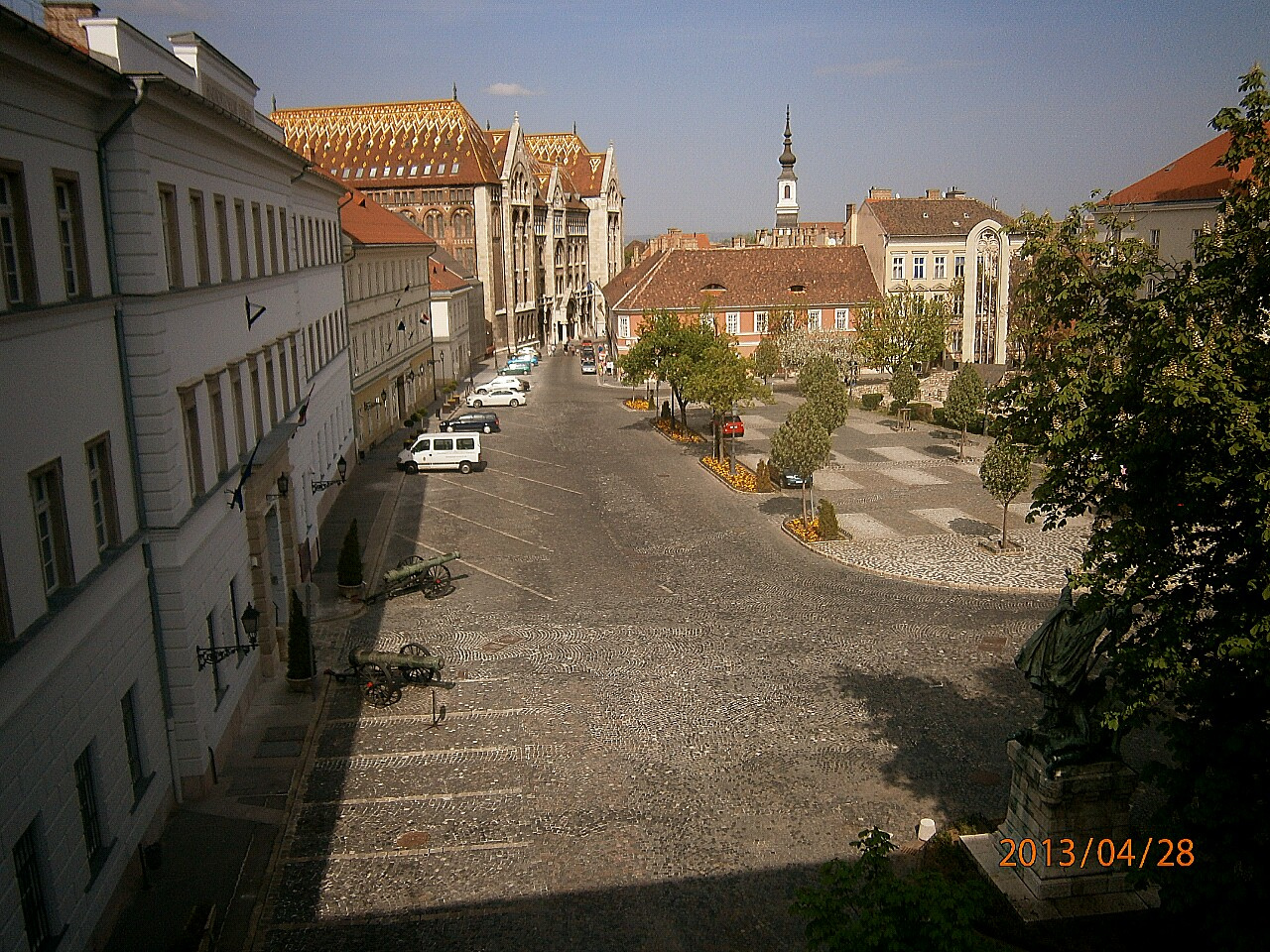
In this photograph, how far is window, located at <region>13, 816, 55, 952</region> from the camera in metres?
10.0

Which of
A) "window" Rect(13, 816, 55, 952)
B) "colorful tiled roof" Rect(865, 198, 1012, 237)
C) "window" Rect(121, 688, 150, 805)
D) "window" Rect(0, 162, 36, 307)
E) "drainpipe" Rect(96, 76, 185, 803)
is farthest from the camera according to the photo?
"colorful tiled roof" Rect(865, 198, 1012, 237)

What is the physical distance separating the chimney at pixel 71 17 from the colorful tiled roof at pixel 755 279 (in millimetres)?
55731

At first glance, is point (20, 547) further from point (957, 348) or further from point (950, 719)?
point (957, 348)

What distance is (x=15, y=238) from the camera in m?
10.9

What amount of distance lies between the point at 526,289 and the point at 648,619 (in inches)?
3140

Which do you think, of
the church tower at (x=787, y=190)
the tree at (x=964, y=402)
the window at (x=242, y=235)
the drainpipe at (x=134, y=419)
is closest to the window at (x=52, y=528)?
the drainpipe at (x=134, y=419)

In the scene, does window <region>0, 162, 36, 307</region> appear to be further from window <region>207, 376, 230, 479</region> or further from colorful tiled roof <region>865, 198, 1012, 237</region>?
colorful tiled roof <region>865, 198, 1012, 237</region>

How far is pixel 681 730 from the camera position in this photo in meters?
16.8

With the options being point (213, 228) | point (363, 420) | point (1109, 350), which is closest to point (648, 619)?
point (213, 228)

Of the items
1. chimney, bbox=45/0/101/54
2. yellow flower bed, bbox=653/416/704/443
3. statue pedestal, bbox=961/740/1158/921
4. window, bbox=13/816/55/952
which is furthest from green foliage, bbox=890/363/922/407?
window, bbox=13/816/55/952

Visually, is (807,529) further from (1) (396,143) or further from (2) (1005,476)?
(1) (396,143)

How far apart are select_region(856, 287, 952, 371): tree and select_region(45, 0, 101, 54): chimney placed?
147 feet

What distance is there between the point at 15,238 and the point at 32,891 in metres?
6.96

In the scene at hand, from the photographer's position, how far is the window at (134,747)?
43.1 feet
